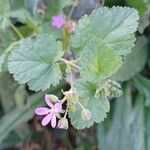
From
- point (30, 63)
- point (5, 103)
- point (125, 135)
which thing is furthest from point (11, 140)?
point (30, 63)

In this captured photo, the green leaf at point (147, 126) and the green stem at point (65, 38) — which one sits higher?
the green stem at point (65, 38)

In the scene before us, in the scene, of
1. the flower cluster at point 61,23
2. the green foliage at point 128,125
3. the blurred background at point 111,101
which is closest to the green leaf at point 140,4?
the blurred background at point 111,101

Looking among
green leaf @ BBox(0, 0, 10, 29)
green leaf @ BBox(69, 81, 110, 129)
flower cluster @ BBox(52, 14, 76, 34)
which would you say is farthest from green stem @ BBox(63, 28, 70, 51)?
green leaf @ BBox(69, 81, 110, 129)

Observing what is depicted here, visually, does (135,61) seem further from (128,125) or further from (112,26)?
(112,26)

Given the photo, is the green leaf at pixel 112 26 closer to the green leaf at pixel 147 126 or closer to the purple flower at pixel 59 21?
the purple flower at pixel 59 21

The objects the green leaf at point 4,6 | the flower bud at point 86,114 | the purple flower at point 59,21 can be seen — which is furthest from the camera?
the purple flower at point 59,21

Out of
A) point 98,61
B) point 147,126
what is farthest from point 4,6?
point 147,126
